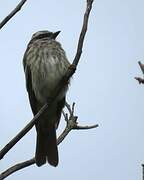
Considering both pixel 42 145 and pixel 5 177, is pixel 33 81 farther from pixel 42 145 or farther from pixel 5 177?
pixel 5 177

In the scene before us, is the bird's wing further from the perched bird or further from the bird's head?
the bird's head

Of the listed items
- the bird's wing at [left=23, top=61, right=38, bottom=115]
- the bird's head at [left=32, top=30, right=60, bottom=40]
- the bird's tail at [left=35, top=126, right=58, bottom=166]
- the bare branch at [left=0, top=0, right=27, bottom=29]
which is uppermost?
the bare branch at [left=0, top=0, right=27, bottom=29]

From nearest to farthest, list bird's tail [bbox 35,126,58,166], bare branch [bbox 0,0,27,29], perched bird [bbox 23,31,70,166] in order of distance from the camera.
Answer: bare branch [bbox 0,0,27,29], bird's tail [bbox 35,126,58,166], perched bird [bbox 23,31,70,166]

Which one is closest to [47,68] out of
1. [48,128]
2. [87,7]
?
[48,128]

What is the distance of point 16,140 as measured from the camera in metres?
A: 4.00

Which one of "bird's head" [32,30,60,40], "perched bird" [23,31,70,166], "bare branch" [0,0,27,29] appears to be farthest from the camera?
"bird's head" [32,30,60,40]

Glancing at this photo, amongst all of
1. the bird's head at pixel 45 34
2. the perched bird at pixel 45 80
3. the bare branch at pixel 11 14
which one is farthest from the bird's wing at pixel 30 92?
the bare branch at pixel 11 14

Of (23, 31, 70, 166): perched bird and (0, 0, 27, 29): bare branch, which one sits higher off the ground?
(0, 0, 27, 29): bare branch

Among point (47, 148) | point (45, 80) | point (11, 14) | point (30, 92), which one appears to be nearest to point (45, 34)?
point (30, 92)

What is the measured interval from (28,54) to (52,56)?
45 cm

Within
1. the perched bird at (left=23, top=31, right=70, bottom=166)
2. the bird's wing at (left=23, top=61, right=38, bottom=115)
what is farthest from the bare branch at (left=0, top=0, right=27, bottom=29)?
the bird's wing at (left=23, top=61, right=38, bottom=115)

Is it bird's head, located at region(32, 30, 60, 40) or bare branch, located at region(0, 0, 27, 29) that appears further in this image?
bird's head, located at region(32, 30, 60, 40)

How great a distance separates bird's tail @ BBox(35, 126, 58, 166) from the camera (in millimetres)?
5941

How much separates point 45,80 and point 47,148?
932 mm
